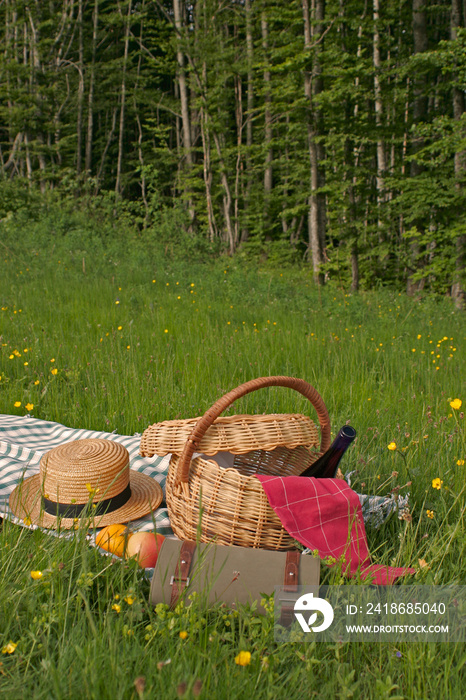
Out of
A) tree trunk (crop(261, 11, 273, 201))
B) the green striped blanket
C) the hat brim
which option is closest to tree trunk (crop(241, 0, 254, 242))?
tree trunk (crop(261, 11, 273, 201))

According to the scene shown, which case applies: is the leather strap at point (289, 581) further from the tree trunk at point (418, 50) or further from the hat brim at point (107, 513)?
the tree trunk at point (418, 50)

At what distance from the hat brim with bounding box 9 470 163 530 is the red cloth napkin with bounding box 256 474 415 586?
0.53 m

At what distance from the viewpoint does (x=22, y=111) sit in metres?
14.8

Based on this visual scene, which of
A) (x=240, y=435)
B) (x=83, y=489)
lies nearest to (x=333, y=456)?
(x=240, y=435)

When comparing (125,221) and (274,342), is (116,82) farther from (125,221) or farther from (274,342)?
(274,342)

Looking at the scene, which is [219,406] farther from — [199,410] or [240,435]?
[199,410]

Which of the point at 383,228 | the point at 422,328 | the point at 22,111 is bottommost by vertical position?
the point at 422,328

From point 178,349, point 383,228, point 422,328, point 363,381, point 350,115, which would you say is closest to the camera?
point 363,381

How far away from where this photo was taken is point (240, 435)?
1.84m

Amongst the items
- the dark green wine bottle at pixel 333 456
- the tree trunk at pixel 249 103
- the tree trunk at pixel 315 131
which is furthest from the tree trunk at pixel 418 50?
the dark green wine bottle at pixel 333 456

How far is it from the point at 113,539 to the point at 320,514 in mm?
807

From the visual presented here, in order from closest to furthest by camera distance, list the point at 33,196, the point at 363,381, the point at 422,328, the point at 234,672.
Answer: the point at 234,672
the point at 363,381
the point at 422,328
the point at 33,196

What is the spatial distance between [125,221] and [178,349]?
928 cm

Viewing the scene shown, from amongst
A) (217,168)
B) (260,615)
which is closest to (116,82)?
(217,168)
